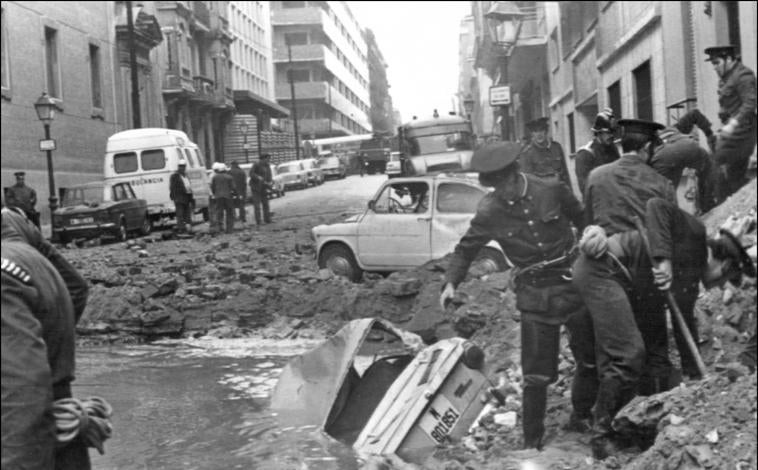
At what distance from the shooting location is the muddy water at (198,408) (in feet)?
21.5

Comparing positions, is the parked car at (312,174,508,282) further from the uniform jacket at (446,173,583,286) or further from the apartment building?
the apartment building

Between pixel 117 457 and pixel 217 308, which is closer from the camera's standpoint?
pixel 117 457

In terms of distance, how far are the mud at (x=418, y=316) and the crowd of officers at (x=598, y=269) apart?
0.23 meters

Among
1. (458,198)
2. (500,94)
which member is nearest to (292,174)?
(458,198)

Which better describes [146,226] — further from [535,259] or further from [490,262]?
[535,259]

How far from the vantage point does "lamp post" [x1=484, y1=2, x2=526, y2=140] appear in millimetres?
4695

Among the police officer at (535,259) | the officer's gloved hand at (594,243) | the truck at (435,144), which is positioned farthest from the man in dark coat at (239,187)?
the officer's gloved hand at (594,243)

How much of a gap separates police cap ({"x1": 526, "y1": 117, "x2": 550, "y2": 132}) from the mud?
5.16ft

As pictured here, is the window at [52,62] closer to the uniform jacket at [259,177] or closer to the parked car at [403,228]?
the uniform jacket at [259,177]

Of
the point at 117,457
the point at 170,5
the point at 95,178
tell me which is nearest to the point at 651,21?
the point at 117,457

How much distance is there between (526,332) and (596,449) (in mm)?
731

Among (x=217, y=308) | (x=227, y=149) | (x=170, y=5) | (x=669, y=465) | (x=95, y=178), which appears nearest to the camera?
(x=669, y=465)

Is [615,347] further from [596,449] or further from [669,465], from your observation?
[669,465]

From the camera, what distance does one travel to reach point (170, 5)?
4088 cm
